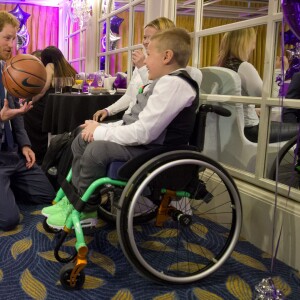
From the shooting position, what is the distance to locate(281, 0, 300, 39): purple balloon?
48.6 inches

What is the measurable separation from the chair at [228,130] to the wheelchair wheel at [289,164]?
9 centimetres

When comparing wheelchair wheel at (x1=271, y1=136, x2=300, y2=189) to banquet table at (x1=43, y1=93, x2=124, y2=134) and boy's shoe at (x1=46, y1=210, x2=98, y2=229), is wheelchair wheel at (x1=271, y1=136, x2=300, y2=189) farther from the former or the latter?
banquet table at (x1=43, y1=93, x2=124, y2=134)

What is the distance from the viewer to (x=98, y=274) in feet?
4.95

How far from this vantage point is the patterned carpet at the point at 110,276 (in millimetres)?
1377

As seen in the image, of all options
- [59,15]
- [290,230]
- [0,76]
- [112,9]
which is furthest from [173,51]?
[59,15]

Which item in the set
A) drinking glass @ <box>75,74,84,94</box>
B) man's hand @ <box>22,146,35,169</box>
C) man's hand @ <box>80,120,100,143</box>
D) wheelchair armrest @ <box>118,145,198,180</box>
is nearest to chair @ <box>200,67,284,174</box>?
wheelchair armrest @ <box>118,145,198,180</box>

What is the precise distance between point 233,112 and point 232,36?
15.9 inches

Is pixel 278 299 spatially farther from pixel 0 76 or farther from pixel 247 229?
pixel 0 76

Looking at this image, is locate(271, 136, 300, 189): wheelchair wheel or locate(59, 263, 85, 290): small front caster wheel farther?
locate(271, 136, 300, 189): wheelchair wheel

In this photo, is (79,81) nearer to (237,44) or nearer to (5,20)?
(5,20)

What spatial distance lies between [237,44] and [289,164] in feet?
2.36

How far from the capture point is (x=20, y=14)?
7.09 m

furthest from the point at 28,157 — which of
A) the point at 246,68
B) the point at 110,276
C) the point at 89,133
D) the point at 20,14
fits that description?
the point at 20,14

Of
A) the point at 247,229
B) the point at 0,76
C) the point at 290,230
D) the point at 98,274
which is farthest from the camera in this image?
the point at 0,76
